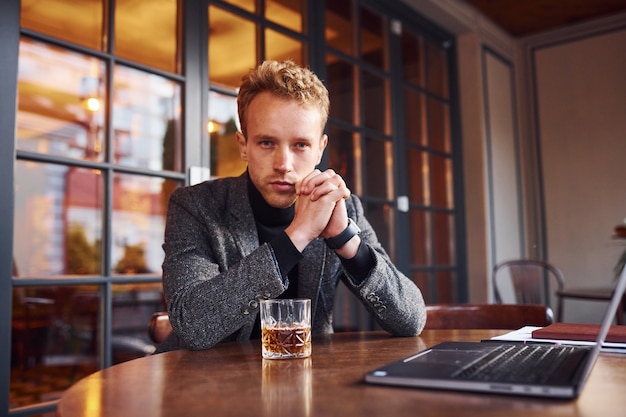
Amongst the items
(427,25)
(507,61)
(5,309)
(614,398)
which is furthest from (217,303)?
(507,61)

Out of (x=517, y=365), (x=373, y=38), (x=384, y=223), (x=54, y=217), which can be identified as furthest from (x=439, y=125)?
(x=517, y=365)

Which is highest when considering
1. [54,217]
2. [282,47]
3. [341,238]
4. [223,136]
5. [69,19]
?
[282,47]

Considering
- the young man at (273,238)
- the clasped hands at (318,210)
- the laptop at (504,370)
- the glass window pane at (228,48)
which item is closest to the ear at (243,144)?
the young man at (273,238)

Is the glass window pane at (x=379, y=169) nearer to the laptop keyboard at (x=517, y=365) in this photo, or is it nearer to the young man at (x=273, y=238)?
the young man at (x=273, y=238)

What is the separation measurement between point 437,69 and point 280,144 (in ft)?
10.8

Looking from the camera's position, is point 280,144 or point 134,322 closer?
point 280,144

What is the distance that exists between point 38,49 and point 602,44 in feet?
13.5

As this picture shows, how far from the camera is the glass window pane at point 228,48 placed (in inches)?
98.7

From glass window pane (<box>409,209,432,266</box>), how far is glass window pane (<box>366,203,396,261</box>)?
0.67 feet

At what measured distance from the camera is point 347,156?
331 cm

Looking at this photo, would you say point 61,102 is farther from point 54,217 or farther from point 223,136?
point 223,136

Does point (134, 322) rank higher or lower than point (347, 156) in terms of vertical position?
lower

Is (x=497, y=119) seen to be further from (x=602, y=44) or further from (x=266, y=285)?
(x=266, y=285)

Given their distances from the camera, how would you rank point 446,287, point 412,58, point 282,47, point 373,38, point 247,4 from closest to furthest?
point 247,4, point 282,47, point 373,38, point 412,58, point 446,287
